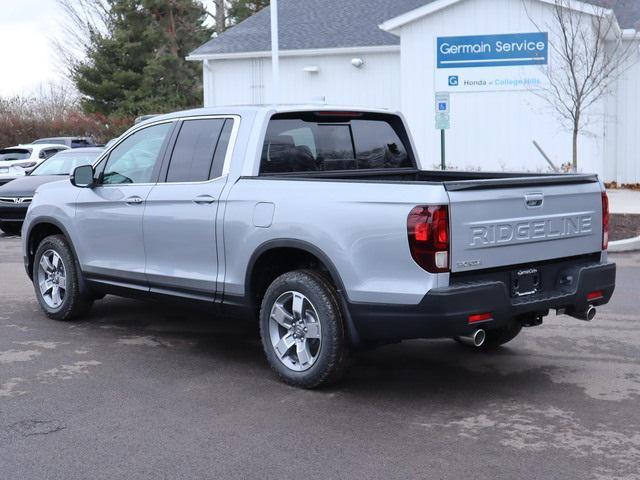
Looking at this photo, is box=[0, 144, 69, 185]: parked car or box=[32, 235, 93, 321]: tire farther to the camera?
box=[0, 144, 69, 185]: parked car

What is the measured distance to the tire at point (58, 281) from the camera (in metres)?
8.13

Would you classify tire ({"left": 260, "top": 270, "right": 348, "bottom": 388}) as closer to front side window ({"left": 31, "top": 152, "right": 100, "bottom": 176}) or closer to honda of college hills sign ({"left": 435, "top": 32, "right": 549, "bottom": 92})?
front side window ({"left": 31, "top": 152, "right": 100, "bottom": 176})

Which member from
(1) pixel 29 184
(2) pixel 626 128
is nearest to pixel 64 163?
(1) pixel 29 184

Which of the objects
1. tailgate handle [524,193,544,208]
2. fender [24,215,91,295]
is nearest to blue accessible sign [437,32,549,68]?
fender [24,215,91,295]

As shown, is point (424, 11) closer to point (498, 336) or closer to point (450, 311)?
point (498, 336)

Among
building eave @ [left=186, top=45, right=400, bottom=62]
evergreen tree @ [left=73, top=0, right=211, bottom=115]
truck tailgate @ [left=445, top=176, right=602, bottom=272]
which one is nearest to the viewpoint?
truck tailgate @ [left=445, top=176, right=602, bottom=272]

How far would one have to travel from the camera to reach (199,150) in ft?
22.8

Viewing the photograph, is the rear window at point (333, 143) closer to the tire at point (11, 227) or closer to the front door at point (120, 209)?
the front door at point (120, 209)

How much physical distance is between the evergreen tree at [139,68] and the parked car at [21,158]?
63.2 feet

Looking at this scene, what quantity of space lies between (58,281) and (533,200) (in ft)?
15.1

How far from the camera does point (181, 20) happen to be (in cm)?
4644

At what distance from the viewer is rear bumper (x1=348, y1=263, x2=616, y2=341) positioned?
5.30 m

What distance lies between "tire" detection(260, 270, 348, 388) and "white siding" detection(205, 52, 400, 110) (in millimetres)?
18868

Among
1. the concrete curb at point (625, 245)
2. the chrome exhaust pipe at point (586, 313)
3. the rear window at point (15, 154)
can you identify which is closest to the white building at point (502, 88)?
the concrete curb at point (625, 245)
